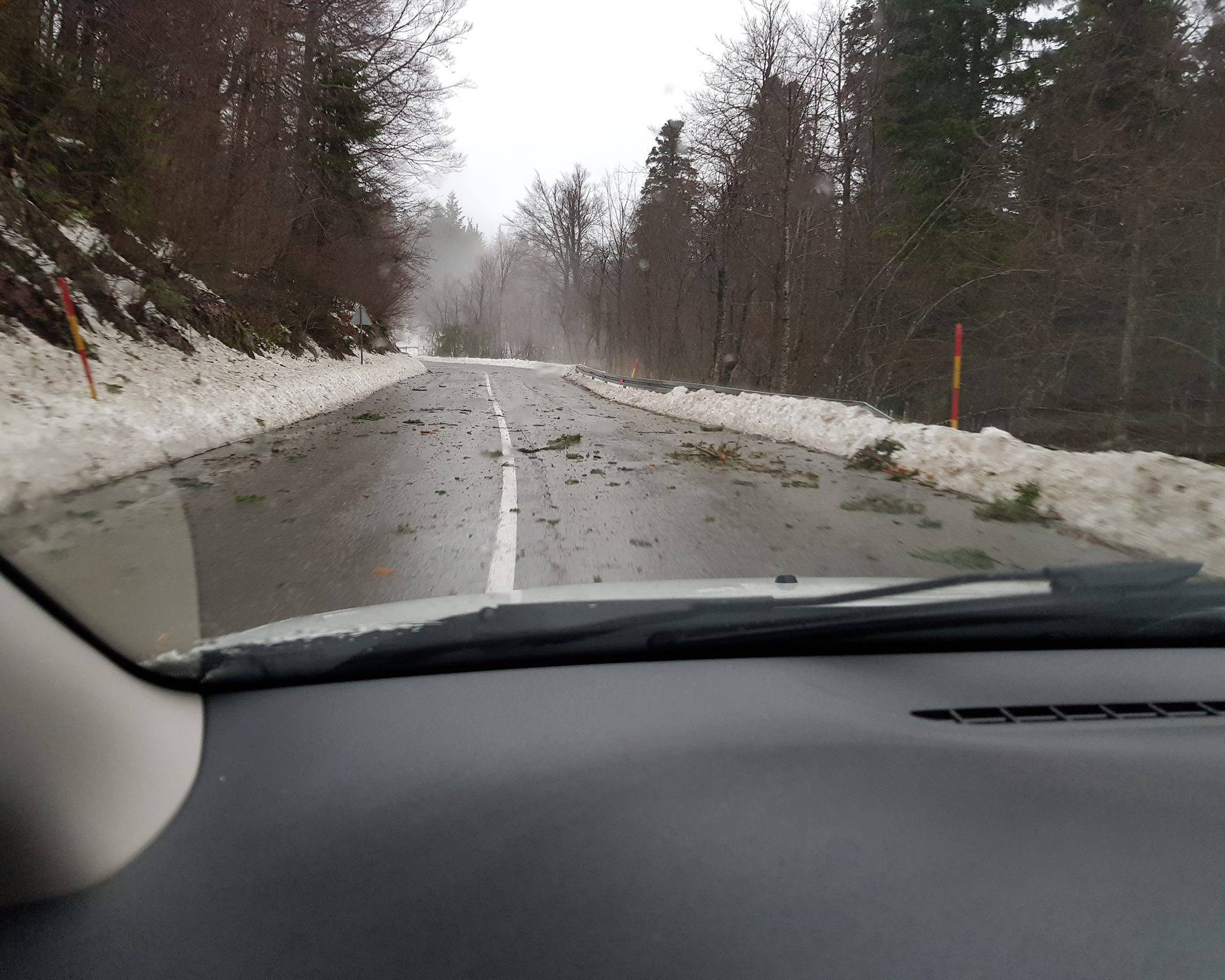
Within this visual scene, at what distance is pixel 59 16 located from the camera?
1379 centimetres

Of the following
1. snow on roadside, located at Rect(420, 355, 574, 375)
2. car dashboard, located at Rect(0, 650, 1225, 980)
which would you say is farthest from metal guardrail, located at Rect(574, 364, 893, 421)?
snow on roadside, located at Rect(420, 355, 574, 375)

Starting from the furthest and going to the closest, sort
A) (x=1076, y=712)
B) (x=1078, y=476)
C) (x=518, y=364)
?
(x=518, y=364) < (x=1078, y=476) < (x=1076, y=712)

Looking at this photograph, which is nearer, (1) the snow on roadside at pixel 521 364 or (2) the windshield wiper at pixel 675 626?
(2) the windshield wiper at pixel 675 626

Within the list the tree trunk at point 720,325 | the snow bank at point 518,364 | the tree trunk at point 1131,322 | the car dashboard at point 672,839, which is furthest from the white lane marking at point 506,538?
the snow bank at point 518,364

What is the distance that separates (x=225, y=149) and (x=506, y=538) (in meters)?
18.7

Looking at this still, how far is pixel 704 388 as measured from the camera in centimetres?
2003

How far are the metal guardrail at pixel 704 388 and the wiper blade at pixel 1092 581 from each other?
1007cm

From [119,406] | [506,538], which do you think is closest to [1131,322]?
[506,538]

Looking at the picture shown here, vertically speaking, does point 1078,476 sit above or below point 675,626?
above

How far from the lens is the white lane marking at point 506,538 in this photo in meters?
4.78

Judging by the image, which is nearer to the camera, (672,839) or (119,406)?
(672,839)

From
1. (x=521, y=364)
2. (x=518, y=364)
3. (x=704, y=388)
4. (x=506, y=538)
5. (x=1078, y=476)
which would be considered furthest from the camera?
(x=518, y=364)

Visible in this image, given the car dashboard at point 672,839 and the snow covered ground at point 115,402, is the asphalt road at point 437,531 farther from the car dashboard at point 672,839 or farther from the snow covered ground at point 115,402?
the car dashboard at point 672,839

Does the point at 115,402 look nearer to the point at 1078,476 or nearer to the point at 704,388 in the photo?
the point at 1078,476
